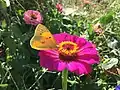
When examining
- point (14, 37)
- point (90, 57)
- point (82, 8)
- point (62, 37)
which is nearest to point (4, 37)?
point (14, 37)

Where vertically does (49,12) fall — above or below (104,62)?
above

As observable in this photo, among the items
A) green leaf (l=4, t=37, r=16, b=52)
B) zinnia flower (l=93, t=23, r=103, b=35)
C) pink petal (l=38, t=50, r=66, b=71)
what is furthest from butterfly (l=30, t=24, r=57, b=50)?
zinnia flower (l=93, t=23, r=103, b=35)

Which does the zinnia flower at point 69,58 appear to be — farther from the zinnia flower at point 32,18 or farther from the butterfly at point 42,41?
the zinnia flower at point 32,18

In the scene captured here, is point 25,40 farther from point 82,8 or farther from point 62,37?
point 82,8

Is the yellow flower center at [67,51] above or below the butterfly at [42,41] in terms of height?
below

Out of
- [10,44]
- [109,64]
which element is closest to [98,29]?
[109,64]

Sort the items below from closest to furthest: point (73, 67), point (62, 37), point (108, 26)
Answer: point (73, 67) < point (62, 37) < point (108, 26)

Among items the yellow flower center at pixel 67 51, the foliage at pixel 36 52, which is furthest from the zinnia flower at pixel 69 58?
the foliage at pixel 36 52
